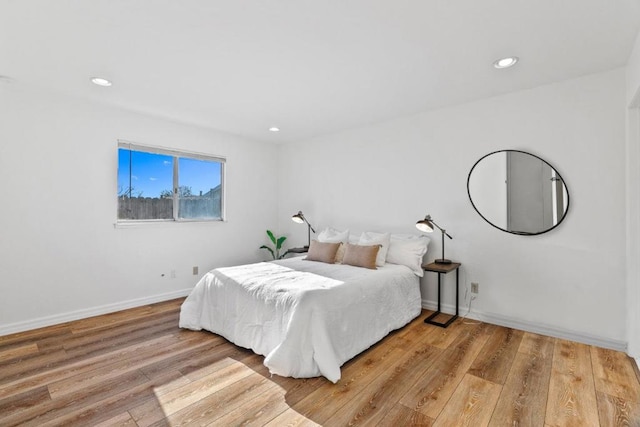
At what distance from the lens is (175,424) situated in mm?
1747

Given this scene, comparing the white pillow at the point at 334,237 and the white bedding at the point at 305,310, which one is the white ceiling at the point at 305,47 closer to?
the white pillow at the point at 334,237

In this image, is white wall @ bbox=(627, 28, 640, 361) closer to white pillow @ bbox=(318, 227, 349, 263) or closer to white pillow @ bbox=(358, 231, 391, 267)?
white pillow @ bbox=(358, 231, 391, 267)

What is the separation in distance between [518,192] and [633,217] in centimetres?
87

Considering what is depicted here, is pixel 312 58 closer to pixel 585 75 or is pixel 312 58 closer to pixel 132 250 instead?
pixel 585 75

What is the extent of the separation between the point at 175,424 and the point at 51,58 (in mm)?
2912

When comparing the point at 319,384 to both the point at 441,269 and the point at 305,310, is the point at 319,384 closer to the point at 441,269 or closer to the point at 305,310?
the point at 305,310

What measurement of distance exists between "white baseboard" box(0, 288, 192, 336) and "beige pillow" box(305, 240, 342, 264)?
2.01 metres

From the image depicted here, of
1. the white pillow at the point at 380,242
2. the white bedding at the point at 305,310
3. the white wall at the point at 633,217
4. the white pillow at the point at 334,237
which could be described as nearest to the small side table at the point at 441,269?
the white bedding at the point at 305,310

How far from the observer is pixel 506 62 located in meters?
2.52

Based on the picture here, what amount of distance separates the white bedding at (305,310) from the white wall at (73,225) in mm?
1209

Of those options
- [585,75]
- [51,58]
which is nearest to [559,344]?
[585,75]

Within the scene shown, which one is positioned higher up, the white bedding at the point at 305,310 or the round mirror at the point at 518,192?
the round mirror at the point at 518,192

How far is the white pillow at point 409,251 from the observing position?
354 centimetres

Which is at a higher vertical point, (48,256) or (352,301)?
(48,256)
